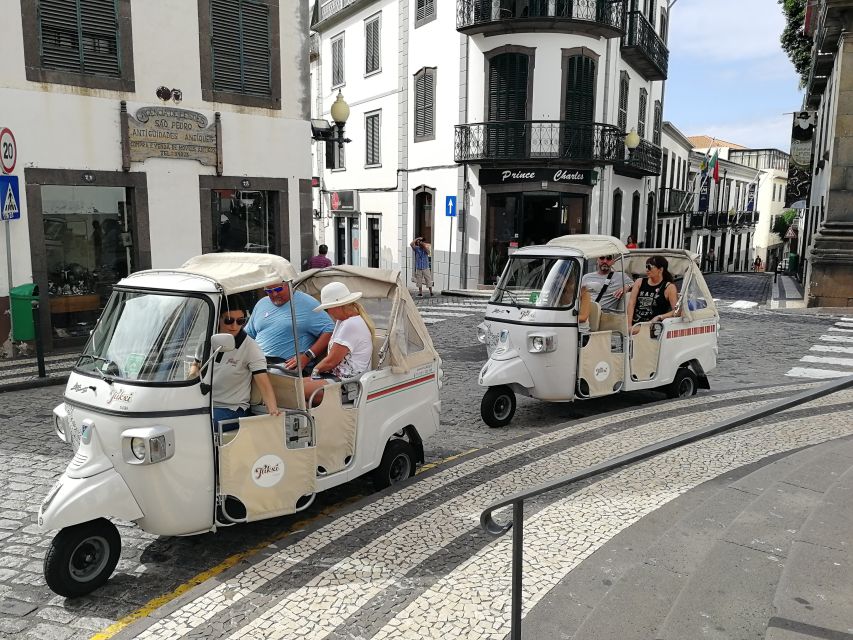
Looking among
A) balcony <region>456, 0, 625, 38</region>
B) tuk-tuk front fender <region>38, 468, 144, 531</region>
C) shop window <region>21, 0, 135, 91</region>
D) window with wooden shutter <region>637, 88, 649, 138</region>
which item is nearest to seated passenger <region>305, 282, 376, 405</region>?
tuk-tuk front fender <region>38, 468, 144, 531</region>

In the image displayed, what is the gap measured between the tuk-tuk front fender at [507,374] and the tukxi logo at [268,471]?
3605mm

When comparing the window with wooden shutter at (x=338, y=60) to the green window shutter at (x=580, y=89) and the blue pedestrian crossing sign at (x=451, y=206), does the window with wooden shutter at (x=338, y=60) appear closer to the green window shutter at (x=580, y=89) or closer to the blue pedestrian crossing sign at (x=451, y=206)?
the blue pedestrian crossing sign at (x=451, y=206)

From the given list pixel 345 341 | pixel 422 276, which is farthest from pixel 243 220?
pixel 345 341

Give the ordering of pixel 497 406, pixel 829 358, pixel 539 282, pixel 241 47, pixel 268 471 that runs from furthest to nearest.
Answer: pixel 241 47
pixel 829 358
pixel 539 282
pixel 497 406
pixel 268 471

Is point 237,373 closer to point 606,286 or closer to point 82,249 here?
point 606,286

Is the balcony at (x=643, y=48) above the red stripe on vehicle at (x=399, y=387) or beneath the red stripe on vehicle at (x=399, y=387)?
above

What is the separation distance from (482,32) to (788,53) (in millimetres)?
18802

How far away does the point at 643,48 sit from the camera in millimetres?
26688

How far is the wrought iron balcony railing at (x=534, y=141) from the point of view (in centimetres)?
2372

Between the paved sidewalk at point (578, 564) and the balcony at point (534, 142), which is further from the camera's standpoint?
the balcony at point (534, 142)

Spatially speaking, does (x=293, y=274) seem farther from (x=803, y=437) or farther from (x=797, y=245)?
(x=797, y=245)

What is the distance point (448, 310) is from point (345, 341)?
12.9 m

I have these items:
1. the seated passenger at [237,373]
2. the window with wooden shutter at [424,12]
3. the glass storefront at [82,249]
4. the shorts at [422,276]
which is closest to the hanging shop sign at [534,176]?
the shorts at [422,276]

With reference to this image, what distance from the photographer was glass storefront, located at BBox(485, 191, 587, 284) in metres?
24.5
